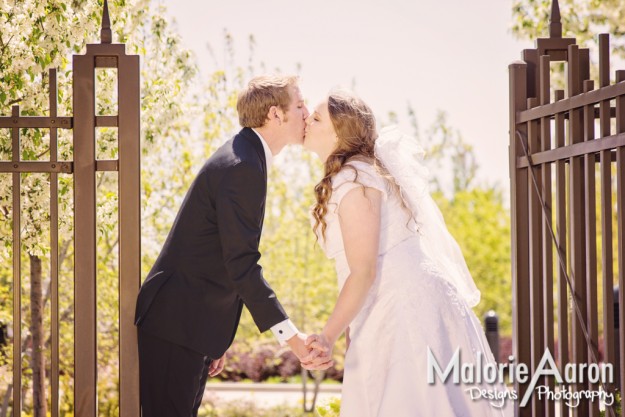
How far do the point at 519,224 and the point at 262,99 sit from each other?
1474mm

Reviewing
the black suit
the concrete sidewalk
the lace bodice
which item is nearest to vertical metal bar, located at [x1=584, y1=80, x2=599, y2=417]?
the lace bodice

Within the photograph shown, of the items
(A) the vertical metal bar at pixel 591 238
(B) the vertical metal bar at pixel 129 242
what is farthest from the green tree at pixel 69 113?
(A) the vertical metal bar at pixel 591 238

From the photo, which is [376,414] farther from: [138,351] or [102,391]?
[102,391]

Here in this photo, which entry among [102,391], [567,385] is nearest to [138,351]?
[567,385]

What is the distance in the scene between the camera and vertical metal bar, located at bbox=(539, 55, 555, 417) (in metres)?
4.20

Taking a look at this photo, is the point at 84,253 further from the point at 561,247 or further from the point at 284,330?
the point at 561,247

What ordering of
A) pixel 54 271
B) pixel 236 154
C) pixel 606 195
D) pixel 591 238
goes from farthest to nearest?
pixel 54 271 < pixel 236 154 < pixel 591 238 < pixel 606 195

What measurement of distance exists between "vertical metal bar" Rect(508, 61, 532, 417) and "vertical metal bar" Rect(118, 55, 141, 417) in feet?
6.30

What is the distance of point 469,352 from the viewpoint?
4055 millimetres

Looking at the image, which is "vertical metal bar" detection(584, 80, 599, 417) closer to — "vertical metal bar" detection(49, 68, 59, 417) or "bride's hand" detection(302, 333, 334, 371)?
"bride's hand" detection(302, 333, 334, 371)

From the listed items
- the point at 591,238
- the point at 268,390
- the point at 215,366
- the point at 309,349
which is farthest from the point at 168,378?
the point at 268,390

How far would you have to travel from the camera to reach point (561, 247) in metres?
4.18

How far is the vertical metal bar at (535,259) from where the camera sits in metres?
4.32

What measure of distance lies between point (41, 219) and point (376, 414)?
267 cm
